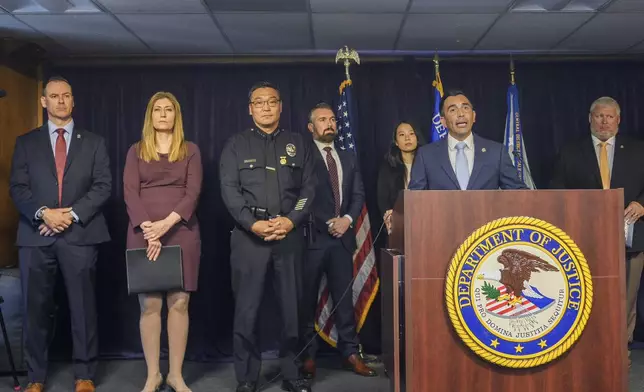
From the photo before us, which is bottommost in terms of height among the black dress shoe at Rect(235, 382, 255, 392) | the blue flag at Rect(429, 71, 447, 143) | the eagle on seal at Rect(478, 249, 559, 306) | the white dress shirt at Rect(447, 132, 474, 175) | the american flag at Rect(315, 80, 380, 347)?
the black dress shoe at Rect(235, 382, 255, 392)

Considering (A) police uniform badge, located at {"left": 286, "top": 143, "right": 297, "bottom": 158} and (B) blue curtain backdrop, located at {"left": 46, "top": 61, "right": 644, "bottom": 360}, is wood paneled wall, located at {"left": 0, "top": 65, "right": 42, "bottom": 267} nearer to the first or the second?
(B) blue curtain backdrop, located at {"left": 46, "top": 61, "right": 644, "bottom": 360}

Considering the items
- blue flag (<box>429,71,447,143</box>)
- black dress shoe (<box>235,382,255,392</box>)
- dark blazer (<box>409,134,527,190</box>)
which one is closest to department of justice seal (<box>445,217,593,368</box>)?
dark blazer (<box>409,134,527,190</box>)

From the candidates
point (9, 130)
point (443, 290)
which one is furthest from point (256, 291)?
point (9, 130)

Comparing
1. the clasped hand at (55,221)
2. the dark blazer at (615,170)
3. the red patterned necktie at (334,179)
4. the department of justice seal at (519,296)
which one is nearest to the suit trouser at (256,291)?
the red patterned necktie at (334,179)

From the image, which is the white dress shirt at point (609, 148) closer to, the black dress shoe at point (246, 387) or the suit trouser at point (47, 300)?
the black dress shoe at point (246, 387)

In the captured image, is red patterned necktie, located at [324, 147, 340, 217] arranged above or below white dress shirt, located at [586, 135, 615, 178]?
below

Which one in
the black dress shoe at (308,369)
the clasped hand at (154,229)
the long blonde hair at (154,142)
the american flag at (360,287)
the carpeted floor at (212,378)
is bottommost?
the carpeted floor at (212,378)

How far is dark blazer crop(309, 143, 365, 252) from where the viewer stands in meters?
3.77

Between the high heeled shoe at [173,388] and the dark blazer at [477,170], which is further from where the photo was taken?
the high heeled shoe at [173,388]

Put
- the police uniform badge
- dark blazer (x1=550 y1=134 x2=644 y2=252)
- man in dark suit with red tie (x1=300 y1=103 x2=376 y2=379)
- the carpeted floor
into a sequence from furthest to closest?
dark blazer (x1=550 y1=134 x2=644 y2=252) < man in dark suit with red tie (x1=300 y1=103 x2=376 y2=379) < the carpeted floor < the police uniform badge

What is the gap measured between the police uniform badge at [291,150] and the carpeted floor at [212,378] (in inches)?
51.5

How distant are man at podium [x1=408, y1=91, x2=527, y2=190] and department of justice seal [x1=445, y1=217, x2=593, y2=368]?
2.19 ft

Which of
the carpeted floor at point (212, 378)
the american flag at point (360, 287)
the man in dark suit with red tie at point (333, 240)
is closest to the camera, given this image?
the carpeted floor at point (212, 378)

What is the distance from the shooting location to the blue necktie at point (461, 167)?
9.09ft
